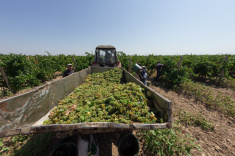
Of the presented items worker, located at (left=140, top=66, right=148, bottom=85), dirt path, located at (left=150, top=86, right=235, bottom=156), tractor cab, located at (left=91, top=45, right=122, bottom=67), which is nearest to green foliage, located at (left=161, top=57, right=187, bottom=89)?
dirt path, located at (left=150, top=86, right=235, bottom=156)

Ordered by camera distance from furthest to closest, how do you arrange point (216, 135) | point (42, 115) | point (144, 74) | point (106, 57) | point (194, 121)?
1. point (106, 57)
2. point (144, 74)
3. point (194, 121)
4. point (216, 135)
5. point (42, 115)

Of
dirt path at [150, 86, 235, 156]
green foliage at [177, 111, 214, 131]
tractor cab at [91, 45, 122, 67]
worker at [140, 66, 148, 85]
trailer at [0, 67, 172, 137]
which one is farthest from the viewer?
tractor cab at [91, 45, 122, 67]

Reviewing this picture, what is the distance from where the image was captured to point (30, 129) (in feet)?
3.86

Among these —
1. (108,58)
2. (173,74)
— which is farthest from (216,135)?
(108,58)

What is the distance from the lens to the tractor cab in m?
6.59

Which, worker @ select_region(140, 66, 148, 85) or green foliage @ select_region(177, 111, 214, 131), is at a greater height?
worker @ select_region(140, 66, 148, 85)

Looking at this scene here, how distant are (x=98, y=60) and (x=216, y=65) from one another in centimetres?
942

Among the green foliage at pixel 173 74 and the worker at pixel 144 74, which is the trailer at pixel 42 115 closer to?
the worker at pixel 144 74

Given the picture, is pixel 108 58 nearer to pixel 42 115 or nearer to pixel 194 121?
pixel 42 115

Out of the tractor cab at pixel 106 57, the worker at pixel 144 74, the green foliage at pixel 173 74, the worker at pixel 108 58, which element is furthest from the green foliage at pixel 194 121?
the worker at pixel 108 58

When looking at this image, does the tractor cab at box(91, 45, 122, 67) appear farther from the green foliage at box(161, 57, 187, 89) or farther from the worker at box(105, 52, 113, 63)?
the green foliage at box(161, 57, 187, 89)

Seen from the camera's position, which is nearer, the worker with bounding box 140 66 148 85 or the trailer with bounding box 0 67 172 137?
the trailer with bounding box 0 67 172 137

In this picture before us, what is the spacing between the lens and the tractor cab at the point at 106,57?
659 centimetres

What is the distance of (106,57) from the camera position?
6.90 metres
